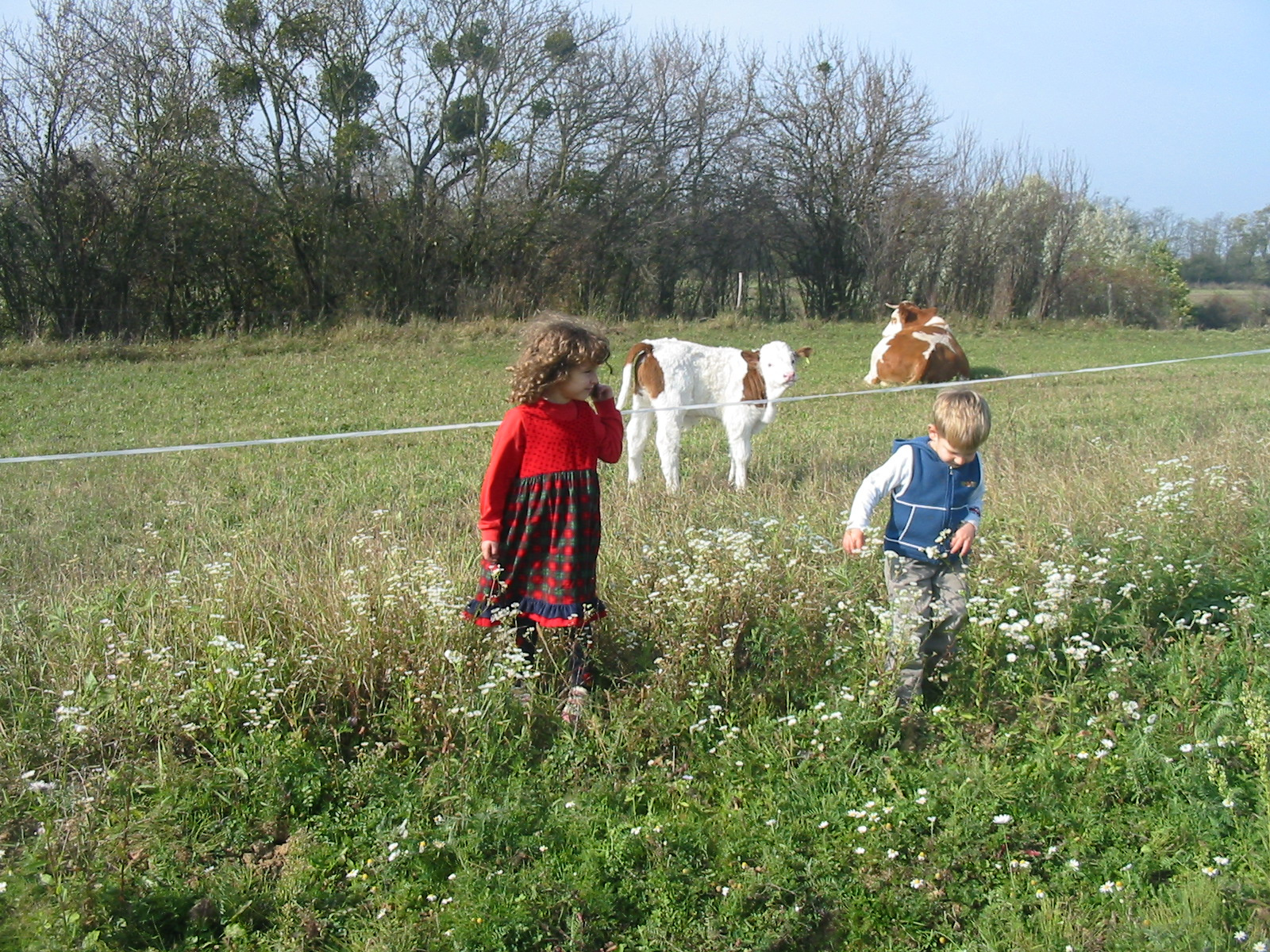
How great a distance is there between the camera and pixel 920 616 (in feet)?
12.9

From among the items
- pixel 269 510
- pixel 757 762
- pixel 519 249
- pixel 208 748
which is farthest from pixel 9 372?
pixel 757 762

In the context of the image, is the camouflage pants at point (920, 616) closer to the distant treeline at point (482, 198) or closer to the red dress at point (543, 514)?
the red dress at point (543, 514)

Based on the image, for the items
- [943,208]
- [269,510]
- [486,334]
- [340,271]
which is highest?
[943,208]

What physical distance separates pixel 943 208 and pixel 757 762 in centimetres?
3315

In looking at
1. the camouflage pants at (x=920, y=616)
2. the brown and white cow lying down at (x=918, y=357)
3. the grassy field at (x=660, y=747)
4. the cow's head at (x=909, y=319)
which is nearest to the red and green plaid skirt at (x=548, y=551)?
the grassy field at (x=660, y=747)

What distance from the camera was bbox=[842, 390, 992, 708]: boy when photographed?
13.5 feet

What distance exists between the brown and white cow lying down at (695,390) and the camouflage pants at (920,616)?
342cm

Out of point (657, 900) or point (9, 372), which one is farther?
point (9, 372)

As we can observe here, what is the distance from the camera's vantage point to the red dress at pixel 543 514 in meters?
4.00

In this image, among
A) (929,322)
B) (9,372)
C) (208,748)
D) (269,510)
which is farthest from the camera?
(929,322)

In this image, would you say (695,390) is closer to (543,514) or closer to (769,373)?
(769,373)

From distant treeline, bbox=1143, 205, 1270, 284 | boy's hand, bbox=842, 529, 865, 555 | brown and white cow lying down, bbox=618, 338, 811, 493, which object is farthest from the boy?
distant treeline, bbox=1143, 205, 1270, 284

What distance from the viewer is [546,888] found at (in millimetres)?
2959

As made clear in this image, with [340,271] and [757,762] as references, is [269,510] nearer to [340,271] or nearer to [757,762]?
[757,762]
